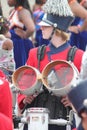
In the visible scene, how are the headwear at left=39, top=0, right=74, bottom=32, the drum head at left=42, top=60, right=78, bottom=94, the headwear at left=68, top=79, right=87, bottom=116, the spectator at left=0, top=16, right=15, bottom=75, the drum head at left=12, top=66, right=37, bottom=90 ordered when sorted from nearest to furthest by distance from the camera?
the headwear at left=68, top=79, right=87, bottom=116, the drum head at left=42, top=60, right=78, bottom=94, the drum head at left=12, top=66, right=37, bottom=90, the headwear at left=39, top=0, right=74, bottom=32, the spectator at left=0, top=16, right=15, bottom=75

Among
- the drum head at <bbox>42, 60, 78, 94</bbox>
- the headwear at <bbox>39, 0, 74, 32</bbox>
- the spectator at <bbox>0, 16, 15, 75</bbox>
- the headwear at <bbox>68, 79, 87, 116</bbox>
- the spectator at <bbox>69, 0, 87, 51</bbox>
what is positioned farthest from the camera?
the spectator at <bbox>69, 0, 87, 51</bbox>

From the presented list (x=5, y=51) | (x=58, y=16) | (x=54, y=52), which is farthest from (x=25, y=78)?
(x=5, y=51)

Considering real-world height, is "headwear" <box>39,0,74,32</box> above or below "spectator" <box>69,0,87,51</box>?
below

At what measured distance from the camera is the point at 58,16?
249 inches

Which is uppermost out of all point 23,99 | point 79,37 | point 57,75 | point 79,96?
point 79,37

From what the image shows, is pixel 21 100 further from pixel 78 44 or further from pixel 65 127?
pixel 78 44

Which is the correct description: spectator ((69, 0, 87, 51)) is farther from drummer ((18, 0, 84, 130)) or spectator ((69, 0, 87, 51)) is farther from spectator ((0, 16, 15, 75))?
drummer ((18, 0, 84, 130))

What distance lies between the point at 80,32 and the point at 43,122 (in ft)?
12.8

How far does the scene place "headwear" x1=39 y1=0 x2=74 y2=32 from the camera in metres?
6.29

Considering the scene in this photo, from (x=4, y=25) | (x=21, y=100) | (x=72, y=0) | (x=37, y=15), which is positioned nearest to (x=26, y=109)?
(x=21, y=100)

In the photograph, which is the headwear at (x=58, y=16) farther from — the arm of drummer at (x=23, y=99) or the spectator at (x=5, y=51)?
the spectator at (x=5, y=51)

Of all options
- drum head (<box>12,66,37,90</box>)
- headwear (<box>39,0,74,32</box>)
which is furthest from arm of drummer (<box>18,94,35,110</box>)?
headwear (<box>39,0,74,32</box>)

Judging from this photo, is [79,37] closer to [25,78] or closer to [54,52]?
[54,52]

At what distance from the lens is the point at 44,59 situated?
6.00 m
